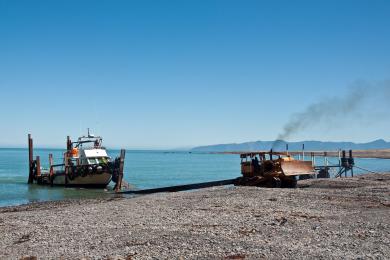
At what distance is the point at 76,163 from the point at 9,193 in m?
7.47

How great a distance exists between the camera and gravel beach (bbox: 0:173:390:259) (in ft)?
39.3

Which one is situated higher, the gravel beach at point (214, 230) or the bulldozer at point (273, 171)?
the bulldozer at point (273, 171)

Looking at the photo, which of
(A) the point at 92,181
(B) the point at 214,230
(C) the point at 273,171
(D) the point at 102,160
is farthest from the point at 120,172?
(B) the point at 214,230

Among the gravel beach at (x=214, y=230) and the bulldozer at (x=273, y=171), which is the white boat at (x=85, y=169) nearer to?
the bulldozer at (x=273, y=171)

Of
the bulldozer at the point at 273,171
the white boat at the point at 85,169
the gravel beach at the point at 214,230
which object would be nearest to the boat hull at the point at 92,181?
the white boat at the point at 85,169

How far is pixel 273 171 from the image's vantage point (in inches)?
1157

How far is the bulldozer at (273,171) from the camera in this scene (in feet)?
95.6

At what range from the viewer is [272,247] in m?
12.2

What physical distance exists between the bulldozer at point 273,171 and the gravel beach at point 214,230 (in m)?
6.29

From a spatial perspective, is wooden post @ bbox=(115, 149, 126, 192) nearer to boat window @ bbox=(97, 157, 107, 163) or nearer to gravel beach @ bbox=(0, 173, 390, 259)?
boat window @ bbox=(97, 157, 107, 163)

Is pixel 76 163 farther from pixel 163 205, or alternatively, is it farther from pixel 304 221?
pixel 304 221

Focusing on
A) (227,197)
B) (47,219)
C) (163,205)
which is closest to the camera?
(47,219)

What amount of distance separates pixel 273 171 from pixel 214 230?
1542cm

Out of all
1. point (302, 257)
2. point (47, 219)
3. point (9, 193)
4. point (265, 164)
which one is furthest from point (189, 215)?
point (9, 193)
